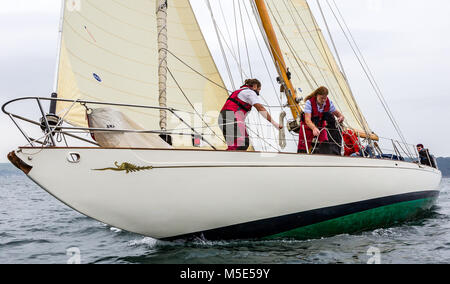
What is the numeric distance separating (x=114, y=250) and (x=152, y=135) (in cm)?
164

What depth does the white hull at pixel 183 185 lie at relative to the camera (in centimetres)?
382

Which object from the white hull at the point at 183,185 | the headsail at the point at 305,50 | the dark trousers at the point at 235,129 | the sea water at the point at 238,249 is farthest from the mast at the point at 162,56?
the headsail at the point at 305,50

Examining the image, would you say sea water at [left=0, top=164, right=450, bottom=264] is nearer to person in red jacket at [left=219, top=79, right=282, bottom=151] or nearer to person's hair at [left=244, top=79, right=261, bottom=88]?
person in red jacket at [left=219, top=79, right=282, bottom=151]

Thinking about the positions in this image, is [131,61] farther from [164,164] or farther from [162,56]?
[164,164]

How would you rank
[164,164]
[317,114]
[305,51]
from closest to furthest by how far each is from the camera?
[164,164]
[317,114]
[305,51]

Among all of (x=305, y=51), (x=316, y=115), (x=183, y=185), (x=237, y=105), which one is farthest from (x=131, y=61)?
(x=305, y=51)

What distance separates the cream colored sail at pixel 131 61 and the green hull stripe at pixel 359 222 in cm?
220

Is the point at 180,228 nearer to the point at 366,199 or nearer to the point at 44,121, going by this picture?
the point at 44,121

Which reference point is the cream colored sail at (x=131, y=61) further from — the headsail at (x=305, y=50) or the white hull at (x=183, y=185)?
the headsail at (x=305, y=50)

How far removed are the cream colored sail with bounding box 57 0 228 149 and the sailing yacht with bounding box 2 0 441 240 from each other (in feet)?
0.06

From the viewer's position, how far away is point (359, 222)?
5344mm

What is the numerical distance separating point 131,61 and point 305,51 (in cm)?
626

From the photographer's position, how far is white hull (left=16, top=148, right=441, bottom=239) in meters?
3.82
